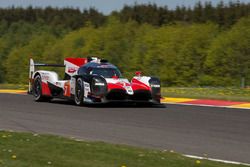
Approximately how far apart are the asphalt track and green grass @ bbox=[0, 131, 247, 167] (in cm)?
89

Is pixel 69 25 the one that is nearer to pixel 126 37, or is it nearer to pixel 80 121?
pixel 126 37

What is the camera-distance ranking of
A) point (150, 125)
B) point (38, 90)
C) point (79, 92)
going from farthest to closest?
point (38, 90) < point (79, 92) < point (150, 125)

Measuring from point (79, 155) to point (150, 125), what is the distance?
444 centimetres

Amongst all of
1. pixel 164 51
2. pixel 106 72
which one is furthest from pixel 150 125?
pixel 164 51

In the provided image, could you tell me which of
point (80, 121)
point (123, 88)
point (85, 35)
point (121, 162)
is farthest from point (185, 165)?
point (85, 35)

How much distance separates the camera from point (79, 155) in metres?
7.88

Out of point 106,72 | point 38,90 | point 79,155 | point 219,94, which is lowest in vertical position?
point 219,94

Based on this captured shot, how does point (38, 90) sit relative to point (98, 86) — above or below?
below

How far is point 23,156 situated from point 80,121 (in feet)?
16.9

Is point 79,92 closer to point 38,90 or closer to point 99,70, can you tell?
point 99,70

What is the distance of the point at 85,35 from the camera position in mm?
39500

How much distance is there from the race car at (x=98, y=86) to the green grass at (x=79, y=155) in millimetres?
6939

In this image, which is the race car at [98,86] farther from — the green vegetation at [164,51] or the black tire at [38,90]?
the green vegetation at [164,51]

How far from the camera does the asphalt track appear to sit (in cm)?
946
